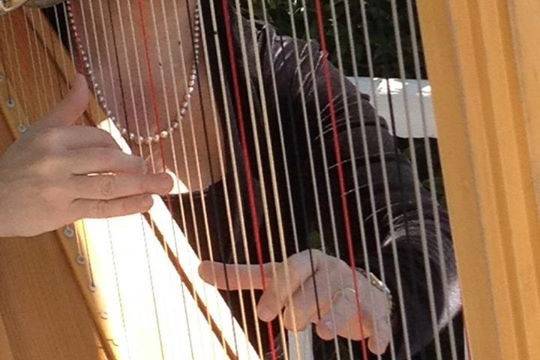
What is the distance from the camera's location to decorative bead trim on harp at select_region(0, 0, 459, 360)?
97 cm

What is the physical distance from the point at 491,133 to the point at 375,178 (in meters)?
0.26

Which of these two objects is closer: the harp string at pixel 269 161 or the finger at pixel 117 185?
the harp string at pixel 269 161

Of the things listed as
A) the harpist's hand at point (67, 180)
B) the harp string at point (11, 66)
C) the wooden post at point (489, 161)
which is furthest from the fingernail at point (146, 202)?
the wooden post at point (489, 161)

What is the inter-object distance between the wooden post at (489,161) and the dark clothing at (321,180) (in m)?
0.06

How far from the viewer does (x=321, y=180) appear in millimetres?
1091

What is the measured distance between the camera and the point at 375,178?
1.00 metres

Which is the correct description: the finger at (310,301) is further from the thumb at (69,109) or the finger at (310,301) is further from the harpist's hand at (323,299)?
the thumb at (69,109)

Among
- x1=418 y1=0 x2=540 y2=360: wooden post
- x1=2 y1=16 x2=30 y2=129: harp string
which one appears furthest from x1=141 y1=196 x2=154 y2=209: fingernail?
x1=418 y1=0 x2=540 y2=360: wooden post

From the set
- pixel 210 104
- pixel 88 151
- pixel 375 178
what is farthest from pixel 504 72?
pixel 210 104

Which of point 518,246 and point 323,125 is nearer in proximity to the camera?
point 518,246

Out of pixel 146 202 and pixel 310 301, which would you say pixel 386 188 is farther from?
pixel 146 202

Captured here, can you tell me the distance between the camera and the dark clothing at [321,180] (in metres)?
0.92

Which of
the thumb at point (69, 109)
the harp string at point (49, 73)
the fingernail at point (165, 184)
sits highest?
the harp string at point (49, 73)

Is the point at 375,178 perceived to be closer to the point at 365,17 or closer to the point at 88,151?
the point at 365,17
